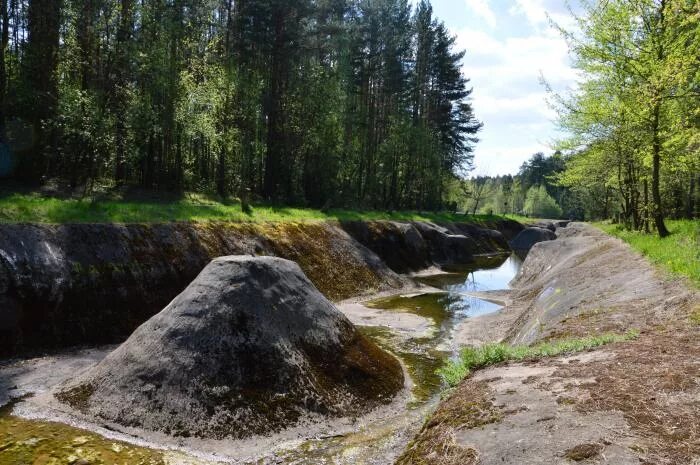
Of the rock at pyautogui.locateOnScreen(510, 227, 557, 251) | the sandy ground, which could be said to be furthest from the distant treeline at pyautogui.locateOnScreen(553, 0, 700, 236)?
the rock at pyautogui.locateOnScreen(510, 227, 557, 251)

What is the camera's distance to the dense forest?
24344 mm

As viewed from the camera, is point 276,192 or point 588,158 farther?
point 276,192

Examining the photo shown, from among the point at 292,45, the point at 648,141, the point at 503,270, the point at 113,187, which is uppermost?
the point at 292,45

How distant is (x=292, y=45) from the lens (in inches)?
1480

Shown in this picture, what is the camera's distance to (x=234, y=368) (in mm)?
9781

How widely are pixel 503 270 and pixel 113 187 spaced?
34796 millimetres

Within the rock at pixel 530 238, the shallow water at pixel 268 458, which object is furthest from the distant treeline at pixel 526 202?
the shallow water at pixel 268 458

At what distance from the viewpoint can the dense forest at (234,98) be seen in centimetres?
2434

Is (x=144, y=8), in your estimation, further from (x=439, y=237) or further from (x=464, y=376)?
(x=439, y=237)

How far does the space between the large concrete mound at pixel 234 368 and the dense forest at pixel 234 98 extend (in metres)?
14.5

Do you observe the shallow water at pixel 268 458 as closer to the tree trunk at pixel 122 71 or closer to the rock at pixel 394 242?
the tree trunk at pixel 122 71

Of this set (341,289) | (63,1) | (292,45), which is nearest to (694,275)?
(341,289)

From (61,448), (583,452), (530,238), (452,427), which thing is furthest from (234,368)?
(530,238)

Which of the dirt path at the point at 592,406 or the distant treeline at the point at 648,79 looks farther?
the distant treeline at the point at 648,79
